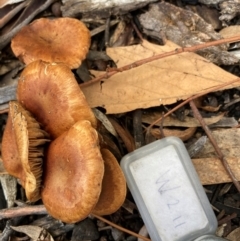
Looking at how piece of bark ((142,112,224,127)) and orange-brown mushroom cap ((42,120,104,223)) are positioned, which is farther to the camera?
piece of bark ((142,112,224,127))

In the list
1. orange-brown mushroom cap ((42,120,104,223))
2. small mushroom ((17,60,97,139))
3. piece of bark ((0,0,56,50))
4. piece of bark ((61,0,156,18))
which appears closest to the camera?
orange-brown mushroom cap ((42,120,104,223))

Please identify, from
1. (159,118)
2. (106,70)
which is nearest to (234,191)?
(159,118)

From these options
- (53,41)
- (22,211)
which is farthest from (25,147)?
(53,41)

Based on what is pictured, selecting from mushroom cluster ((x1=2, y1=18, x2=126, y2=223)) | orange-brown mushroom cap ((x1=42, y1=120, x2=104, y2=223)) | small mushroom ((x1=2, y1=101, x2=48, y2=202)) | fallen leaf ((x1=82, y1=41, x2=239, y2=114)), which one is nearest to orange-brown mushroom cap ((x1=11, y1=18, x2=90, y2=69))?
mushroom cluster ((x1=2, y1=18, x2=126, y2=223))

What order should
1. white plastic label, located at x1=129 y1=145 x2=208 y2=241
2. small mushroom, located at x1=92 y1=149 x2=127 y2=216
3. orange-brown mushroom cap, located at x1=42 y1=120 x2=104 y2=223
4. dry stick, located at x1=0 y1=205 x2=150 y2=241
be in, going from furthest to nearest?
dry stick, located at x1=0 y1=205 x2=150 y2=241
white plastic label, located at x1=129 y1=145 x2=208 y2=241
small mushroom, located at x1=92 y1=149 x2=127 y2=216
orange-brown mushroom cap, located at x1=42 y1=120 x2=104 y2=223

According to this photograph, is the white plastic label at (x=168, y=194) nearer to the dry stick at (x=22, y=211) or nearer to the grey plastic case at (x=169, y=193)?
the grey plastic case at (x=169, y=193)

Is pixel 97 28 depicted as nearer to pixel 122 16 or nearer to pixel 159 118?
pixel 122 16

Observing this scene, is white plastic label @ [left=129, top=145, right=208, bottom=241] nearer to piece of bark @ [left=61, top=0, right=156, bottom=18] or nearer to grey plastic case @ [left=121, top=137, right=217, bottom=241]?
grey plastic case @ [left=121, top=137, right=217, bottom=241]
